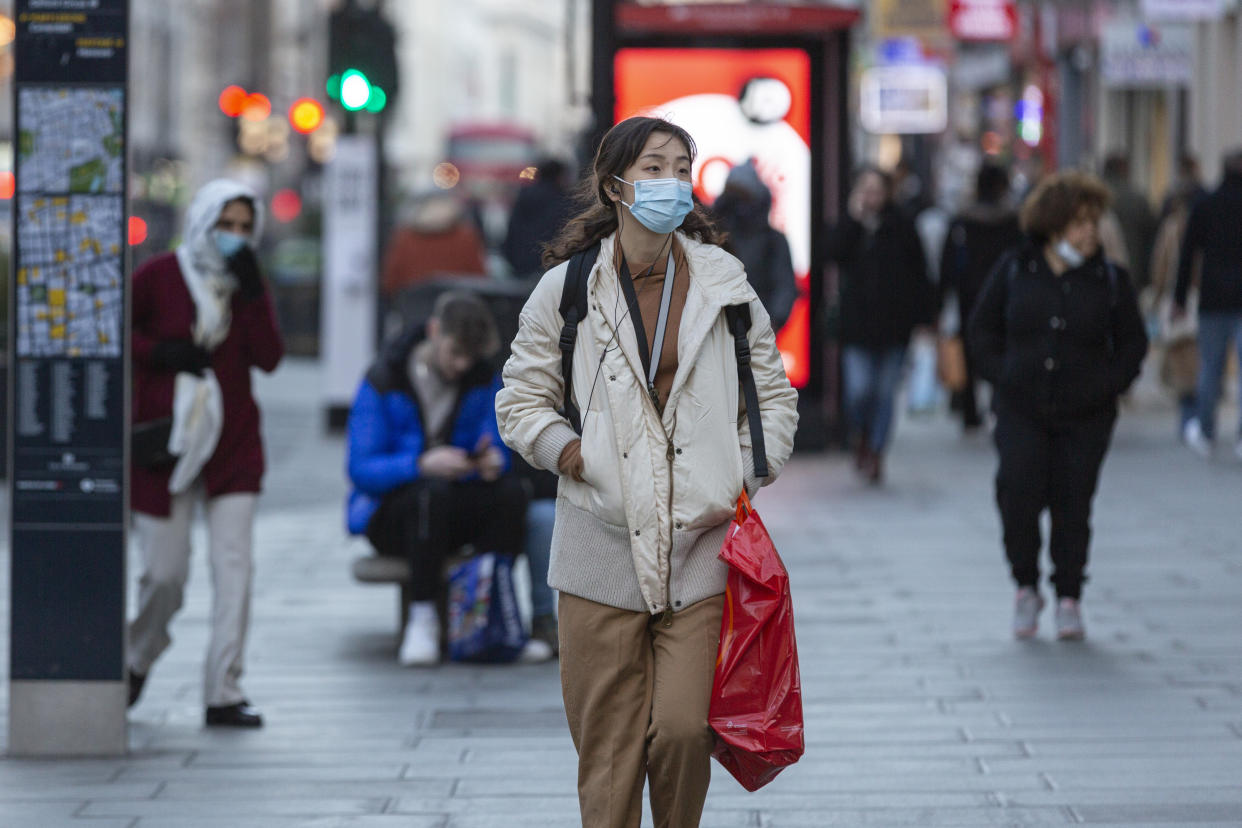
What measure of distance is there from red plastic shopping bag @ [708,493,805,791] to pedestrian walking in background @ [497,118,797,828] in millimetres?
69

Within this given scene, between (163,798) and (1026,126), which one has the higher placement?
(1026,126)

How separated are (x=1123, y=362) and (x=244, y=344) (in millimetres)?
3160

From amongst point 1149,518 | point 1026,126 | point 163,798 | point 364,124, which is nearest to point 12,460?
point 163,798

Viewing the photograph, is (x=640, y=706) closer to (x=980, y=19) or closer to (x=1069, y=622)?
(x=1069, y=622)

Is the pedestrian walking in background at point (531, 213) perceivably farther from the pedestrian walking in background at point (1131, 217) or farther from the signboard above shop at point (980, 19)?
the signboard above shop at point (980, 19)

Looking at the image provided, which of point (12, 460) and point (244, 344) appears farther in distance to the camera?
point (244, 344)

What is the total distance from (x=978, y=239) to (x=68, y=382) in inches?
352

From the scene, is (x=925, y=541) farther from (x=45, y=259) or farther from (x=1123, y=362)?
(x=45, y=259)

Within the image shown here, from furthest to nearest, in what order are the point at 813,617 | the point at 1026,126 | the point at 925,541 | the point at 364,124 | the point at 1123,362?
the point at 1026,126, the point at 364,124, the point at 925,541, the point at 813,617, the point at 1123,362

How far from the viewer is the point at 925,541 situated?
10.3m

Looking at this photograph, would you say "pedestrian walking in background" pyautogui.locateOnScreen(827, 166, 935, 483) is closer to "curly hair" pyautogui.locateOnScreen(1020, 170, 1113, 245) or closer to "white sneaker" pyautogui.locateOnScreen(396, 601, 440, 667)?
"curly hair" pyautogui.locateOnScreen(1020, 170, 1113, 245)

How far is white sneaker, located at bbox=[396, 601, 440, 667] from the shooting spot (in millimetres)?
7621

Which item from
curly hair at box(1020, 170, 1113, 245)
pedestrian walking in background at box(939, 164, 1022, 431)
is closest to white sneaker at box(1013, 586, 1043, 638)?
curly hair at box(1020, 170, 1113, 245)

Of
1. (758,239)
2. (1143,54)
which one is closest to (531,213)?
(758,239)
